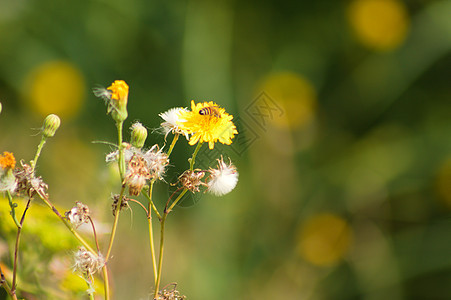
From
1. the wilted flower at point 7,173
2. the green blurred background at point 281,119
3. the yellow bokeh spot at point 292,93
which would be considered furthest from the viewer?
the yellow bokeh spot at point 292,93

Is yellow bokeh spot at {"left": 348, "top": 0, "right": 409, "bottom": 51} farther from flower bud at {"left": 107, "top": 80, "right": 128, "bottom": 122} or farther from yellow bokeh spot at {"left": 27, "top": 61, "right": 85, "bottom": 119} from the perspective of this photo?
flower bud at {"left": 107, "top": 80, "right": 128, "bottom": 122}

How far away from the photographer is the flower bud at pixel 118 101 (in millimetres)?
216

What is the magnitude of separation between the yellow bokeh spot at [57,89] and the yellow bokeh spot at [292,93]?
0.41 meters

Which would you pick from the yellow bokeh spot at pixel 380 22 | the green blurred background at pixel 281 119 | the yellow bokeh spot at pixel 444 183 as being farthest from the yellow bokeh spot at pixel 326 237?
the yellow bokeh spot at pixel 380 22

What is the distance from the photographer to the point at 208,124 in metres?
0.24

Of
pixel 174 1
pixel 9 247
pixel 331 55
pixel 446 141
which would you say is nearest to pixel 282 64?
pixel 331 55

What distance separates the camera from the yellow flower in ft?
0.77

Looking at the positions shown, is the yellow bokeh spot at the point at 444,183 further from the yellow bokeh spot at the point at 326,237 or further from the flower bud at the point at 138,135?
the flower bud at the point at 138,135

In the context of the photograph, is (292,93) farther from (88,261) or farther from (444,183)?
(88,261)

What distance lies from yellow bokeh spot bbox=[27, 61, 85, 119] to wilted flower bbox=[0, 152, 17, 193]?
0.97 metres

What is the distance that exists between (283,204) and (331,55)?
358 mm

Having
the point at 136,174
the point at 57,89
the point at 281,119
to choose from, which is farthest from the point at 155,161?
the point at 57,89

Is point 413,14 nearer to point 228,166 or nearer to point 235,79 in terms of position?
point 235,79

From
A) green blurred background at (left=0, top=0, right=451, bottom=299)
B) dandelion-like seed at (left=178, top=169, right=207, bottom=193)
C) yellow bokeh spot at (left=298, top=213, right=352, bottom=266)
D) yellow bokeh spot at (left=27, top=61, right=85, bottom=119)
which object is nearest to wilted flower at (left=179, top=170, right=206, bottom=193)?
dandelion-like seed at (left=178, top=169, right=207, bottom=193)
